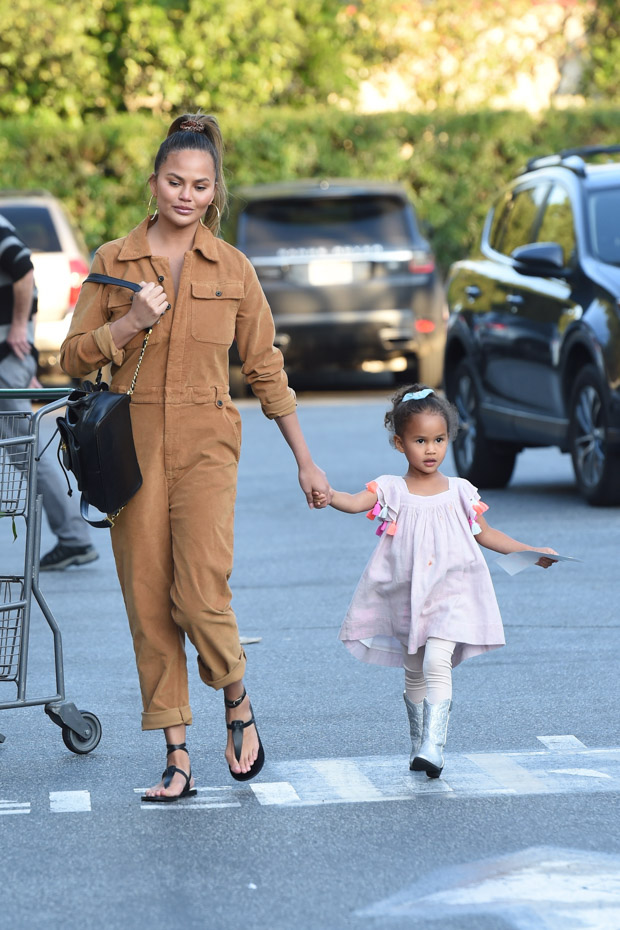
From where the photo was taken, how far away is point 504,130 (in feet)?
77.3

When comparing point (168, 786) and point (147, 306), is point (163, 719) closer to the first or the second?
point (168, 786)

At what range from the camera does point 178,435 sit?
5082mm

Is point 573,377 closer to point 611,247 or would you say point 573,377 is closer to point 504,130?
point 611,247

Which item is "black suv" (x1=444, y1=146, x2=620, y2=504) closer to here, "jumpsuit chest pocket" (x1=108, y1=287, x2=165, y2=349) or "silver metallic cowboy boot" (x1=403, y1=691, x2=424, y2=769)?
"silver metallic cowboy boot" (x1=403, y1=691, x2=424, y2=769)

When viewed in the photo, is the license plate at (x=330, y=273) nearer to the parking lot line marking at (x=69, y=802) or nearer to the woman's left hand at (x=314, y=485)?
the woman's left hand at (x=314, y=485)

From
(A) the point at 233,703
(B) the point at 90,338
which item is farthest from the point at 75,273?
(A) the point at 233,703

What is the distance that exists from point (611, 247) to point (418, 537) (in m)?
5.77

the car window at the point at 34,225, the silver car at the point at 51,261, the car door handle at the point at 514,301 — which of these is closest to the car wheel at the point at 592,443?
the car door handle at the point at 514,301

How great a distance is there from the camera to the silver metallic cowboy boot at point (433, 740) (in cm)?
516

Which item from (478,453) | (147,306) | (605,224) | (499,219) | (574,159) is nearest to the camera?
(147,306)

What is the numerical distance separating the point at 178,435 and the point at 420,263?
12.8 m

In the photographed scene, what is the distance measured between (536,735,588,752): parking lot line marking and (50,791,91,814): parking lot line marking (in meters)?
1.38

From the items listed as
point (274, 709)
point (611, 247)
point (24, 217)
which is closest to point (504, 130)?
point (24, 217)

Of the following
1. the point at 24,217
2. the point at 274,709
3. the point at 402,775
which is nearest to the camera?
the point at 402,775
